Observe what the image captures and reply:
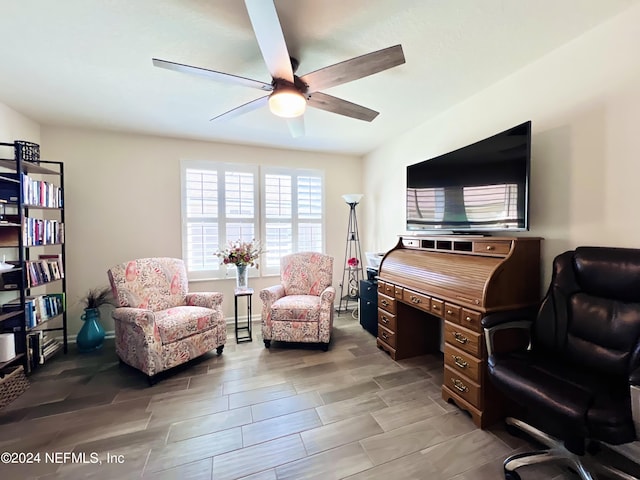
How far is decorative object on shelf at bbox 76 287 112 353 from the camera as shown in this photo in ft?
9.44

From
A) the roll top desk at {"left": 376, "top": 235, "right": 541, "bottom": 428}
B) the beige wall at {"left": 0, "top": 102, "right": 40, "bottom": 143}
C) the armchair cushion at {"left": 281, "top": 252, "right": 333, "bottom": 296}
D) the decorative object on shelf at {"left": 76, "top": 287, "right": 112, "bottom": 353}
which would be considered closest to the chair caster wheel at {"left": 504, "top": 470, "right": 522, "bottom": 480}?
the roll top desk at {"left": 376, "top": 235, "right": 541, "bottom": 428}

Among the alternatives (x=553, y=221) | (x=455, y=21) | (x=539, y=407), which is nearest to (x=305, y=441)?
(x=539, y=407)

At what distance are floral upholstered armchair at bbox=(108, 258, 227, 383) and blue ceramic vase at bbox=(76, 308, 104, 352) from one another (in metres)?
0.61

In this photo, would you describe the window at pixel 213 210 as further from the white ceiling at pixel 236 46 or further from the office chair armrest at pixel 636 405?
the office chair armrest at pixel 636 405

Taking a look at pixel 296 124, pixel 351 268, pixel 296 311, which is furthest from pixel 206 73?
pixel 351 268

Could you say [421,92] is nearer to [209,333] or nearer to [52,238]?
[209,333]

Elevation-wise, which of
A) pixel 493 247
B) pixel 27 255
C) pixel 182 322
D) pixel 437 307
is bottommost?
pixel 182 322

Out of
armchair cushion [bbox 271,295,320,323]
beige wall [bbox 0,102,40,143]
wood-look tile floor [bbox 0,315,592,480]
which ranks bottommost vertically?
wood-look tile floor [bbox 0,315,592,480]

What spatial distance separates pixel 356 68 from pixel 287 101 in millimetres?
472

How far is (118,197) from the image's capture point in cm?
330

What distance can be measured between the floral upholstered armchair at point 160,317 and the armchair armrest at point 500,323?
240 cm

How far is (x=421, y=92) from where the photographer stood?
237 centimetres

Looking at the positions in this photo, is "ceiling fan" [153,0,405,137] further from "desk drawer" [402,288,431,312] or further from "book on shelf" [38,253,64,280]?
"book on shelf" [38,253,64,280]

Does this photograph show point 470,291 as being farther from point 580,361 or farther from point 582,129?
point 582,129
